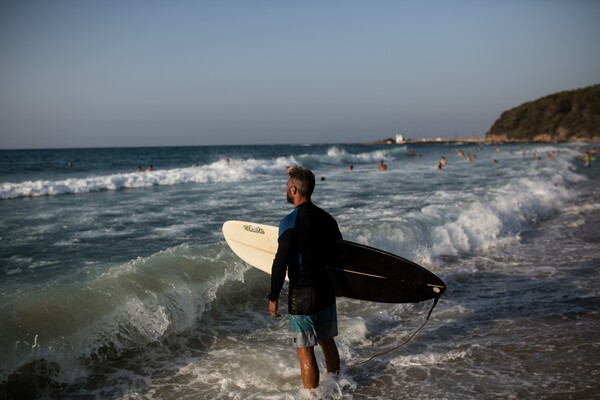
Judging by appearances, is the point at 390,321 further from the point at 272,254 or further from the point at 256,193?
the point at 256,193

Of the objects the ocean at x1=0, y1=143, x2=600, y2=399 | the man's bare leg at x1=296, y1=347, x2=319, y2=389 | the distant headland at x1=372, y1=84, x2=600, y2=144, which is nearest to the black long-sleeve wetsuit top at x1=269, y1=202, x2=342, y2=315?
the man's bare leg at x1=296, y1=347, x2=319, y2=389

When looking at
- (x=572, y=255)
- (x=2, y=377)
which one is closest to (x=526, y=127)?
(x=572, y=255)

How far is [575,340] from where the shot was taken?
4836mm

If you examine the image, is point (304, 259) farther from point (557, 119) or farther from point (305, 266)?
point (557, 119)

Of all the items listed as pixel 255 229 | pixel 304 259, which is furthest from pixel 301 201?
pixel 255 229

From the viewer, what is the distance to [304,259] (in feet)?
11.8

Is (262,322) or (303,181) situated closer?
(303,181)

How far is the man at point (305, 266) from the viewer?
3.56 m

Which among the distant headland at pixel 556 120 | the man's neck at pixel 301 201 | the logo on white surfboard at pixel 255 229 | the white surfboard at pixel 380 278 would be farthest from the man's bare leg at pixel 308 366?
the distant headland at pixel 556 120

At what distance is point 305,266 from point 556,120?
132234 mm

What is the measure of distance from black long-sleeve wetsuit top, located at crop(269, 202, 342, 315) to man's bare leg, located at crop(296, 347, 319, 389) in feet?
1.18

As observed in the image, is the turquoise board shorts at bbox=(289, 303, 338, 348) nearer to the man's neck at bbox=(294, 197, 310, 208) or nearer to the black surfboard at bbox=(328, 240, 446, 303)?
the black surfboard at bbox=(328, 240, 446, 303)

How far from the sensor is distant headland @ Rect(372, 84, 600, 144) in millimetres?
107312

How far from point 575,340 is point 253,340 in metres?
3.50
